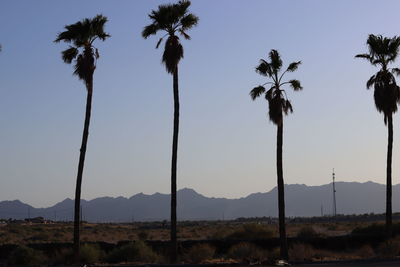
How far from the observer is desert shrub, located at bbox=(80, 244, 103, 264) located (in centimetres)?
3544

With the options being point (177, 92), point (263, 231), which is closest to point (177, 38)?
point (177, 92)

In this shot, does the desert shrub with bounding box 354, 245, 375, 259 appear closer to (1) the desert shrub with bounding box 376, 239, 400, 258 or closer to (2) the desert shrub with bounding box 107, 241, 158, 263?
(1) the desert shrub with bounding box 376, 239, 400, 258

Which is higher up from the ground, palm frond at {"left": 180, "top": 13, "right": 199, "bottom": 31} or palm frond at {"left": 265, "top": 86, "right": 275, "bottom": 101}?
palm frond at {"left": 180, "top": 13, "right": 199, "bottom": 31}

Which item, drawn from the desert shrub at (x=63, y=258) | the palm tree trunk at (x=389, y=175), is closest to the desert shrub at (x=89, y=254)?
the desert shrub at (x=63, y=258)

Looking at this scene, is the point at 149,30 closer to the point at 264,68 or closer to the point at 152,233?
the point at 264,68

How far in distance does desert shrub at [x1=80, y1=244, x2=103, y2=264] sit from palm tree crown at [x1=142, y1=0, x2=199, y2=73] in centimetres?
1021

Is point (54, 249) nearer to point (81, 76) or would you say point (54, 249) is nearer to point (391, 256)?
point (81, 76)

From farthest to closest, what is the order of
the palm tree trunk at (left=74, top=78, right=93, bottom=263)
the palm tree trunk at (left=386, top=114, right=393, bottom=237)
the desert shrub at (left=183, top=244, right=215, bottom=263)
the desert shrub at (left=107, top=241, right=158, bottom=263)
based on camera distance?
the palm tree trunk at (left=386, top=114, right=393, bottom=237) → the desert shrub at (left=107, top=241, right=158, bottom=263) → the desert shrub at (left=183, top=244, right=215, bottom=263) → the palm tree trunk at (left=74, top=78, right=93, bottom=263)

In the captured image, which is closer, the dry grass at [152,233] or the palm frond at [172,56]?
the palm frond at [172,56]

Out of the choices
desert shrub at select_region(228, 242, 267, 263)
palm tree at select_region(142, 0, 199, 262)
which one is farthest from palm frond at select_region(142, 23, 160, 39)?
desert shrub at select_region(228, 242, 267, 263)

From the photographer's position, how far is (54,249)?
3997 centimetres

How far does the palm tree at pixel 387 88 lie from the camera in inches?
1602

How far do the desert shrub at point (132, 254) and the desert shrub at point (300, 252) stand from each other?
7111 millimetres

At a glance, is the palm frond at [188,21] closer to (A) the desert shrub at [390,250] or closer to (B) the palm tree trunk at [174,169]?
(B) the palm tree trunk at [174,169]
